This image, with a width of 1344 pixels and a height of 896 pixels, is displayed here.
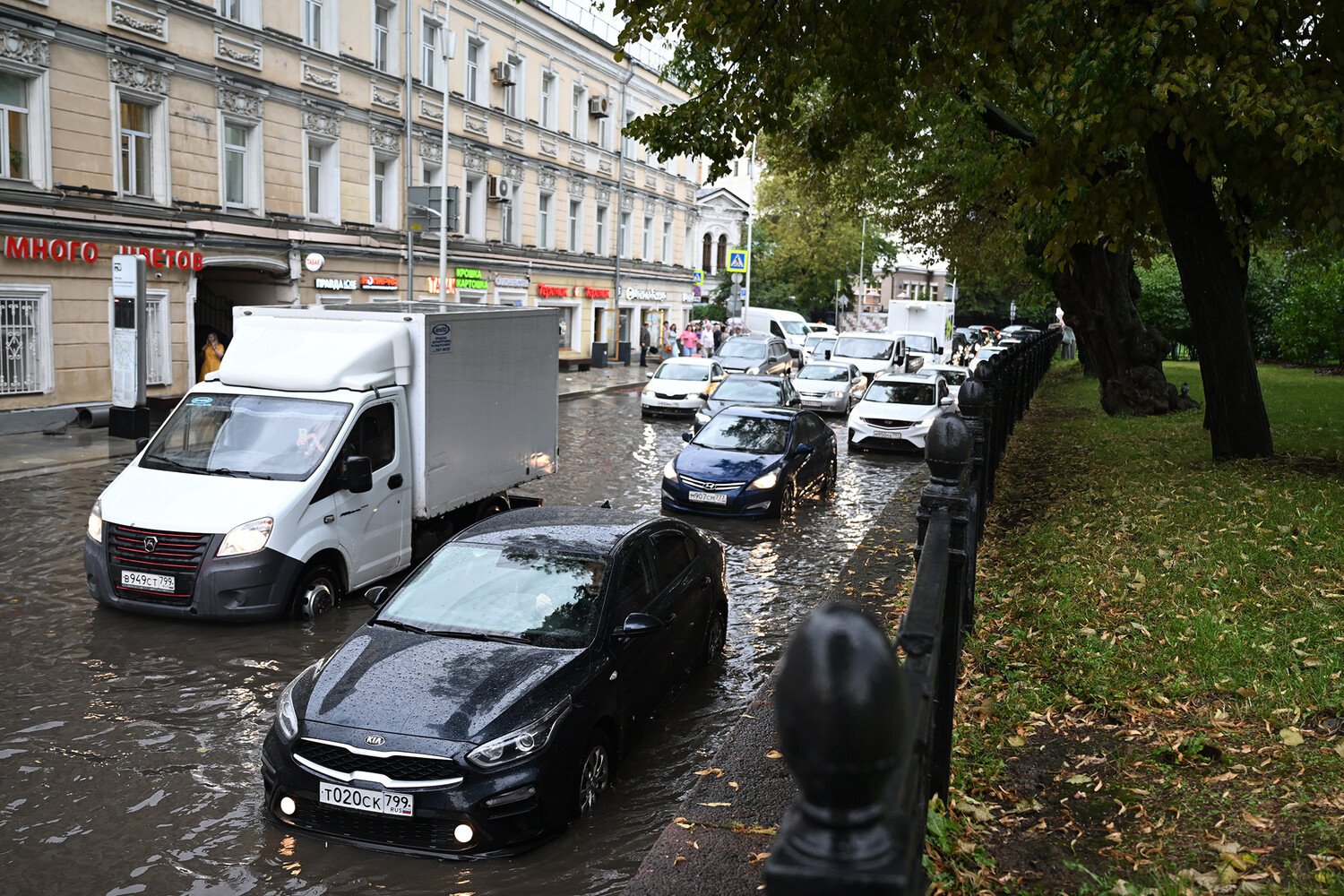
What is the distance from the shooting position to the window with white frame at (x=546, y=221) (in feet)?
124

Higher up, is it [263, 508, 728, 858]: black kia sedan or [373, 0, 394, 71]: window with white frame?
[373, 0, 394, 71]: window with white frame

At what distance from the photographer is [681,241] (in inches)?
2055

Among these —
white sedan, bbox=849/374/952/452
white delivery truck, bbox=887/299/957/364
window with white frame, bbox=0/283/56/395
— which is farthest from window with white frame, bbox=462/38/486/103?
white delivery truck, bbox=887/299/957/364

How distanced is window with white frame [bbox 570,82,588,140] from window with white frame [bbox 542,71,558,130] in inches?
61.5

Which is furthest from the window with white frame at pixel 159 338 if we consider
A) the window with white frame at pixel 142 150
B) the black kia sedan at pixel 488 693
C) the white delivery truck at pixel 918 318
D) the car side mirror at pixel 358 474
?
the white delivery truck at pixel 918 318

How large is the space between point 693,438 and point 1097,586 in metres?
8.68

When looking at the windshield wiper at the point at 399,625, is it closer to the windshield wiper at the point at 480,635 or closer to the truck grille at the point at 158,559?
the windshield wiper at the point at 480,635

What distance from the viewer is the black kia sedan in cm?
512

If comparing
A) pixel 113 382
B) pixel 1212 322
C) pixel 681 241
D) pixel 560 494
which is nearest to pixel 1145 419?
pixel 1212 322

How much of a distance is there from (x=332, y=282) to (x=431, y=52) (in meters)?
8.21

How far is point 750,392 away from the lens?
837 inches

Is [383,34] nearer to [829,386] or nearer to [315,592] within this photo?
[829,386]

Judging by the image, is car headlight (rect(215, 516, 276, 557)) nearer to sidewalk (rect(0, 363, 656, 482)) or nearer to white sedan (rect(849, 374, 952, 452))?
sidewalk (rect(0, 363, 656, 482))

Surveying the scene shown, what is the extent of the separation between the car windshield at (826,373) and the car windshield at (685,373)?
3.62 m
